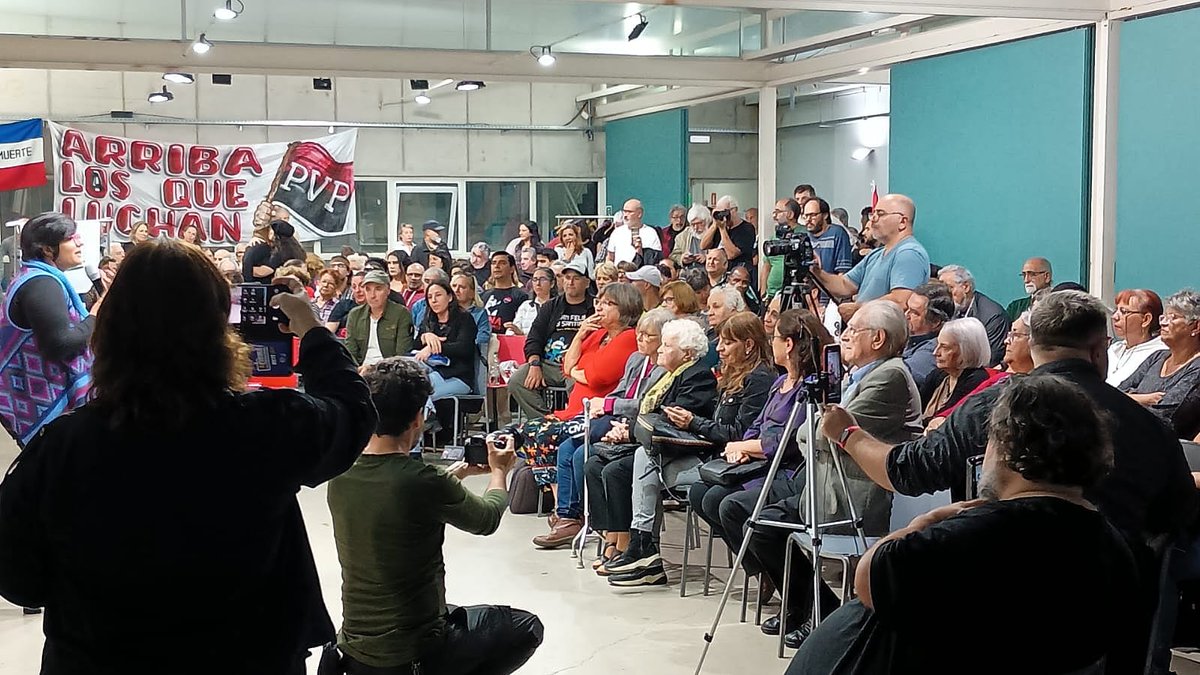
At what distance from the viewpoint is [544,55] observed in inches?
343

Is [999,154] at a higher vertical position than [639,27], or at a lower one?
lower

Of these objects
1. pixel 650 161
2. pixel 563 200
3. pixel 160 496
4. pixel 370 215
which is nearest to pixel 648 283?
pixel 160 496

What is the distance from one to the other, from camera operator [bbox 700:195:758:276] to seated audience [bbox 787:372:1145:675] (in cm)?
636

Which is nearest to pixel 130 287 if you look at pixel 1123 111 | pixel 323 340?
pixel 323 340

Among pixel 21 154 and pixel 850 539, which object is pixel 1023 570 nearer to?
pixel 850 539

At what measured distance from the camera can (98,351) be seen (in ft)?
5.54

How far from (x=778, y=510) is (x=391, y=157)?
1064 centimetres

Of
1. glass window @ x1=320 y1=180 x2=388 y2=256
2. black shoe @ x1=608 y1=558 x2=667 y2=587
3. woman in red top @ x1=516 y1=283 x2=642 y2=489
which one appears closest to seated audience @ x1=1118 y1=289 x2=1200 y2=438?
black shoe @ x1=608 y1=558 x2=667 y2=587

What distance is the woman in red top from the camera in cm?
590

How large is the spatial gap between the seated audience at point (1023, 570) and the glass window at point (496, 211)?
500 inches

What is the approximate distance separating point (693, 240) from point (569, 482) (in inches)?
191

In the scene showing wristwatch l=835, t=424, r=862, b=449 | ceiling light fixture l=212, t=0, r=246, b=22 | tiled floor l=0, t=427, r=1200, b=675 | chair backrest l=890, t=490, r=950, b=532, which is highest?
ceiling light fixture l=212, t=0, r=246, b=22

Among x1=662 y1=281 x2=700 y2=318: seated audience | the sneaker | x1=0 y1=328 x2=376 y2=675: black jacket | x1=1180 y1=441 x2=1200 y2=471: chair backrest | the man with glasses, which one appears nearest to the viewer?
x1=0 y1=328 x2=376 y2=675: black jacket

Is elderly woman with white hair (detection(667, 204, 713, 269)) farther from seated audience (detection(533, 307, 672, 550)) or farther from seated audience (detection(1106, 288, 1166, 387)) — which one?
seated audience (detection(1106, 288, 1166, 387))
